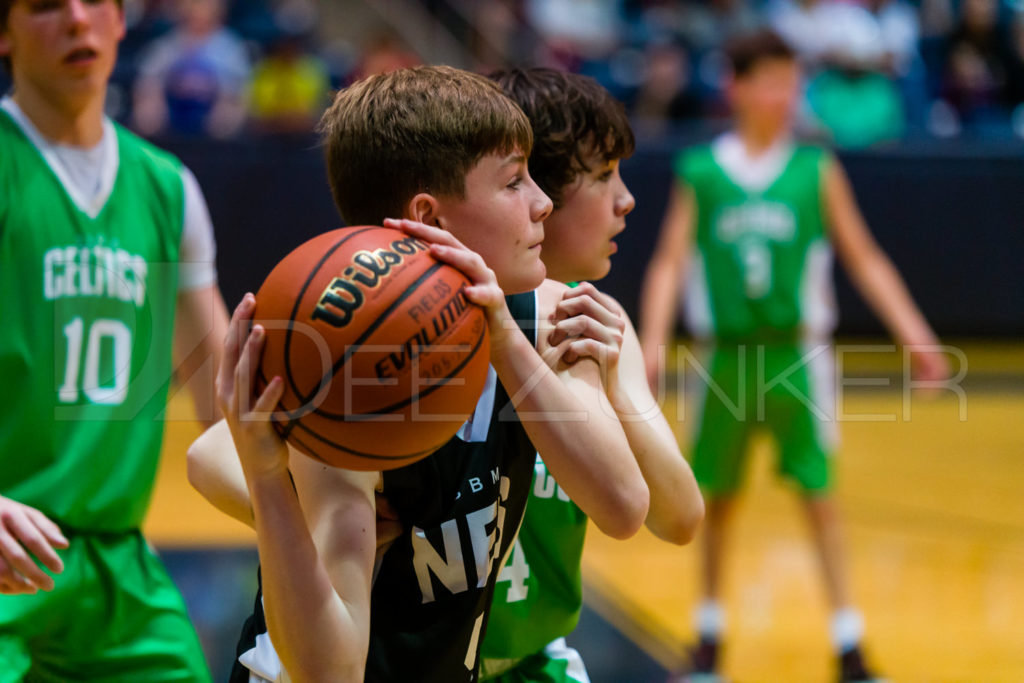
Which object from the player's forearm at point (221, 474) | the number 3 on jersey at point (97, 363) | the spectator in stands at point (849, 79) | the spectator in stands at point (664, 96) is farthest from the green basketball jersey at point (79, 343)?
the spectator in stands at point (849, 79)

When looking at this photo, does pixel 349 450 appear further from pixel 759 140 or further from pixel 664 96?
pixel 664 96

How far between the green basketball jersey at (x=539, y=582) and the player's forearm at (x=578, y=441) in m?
0.43

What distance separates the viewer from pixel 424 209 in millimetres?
1730

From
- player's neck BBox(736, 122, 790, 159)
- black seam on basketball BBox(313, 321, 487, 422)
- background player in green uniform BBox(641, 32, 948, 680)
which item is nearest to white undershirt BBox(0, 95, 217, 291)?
black seam on basketball BBox(313, 321, 487, 422)

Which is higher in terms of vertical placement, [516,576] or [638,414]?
[638,414]

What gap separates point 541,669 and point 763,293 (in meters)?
2.81

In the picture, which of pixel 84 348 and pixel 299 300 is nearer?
pixel 299 300

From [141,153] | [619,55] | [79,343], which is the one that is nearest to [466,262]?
[79,343]

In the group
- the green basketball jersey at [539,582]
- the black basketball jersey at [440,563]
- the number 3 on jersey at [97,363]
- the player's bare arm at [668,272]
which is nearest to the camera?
the black basketball jersey at [440,563]

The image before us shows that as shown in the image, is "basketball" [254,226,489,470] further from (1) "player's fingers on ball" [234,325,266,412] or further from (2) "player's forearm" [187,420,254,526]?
(2) "player's forearm" [187,420,254,526]

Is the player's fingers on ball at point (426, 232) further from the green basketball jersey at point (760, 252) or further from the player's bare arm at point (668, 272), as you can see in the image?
the green basketball jersey at point (760, 252)

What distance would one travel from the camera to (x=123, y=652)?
96.2 inches

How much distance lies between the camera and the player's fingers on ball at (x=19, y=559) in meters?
1.98

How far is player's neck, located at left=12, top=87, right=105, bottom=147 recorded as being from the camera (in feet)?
8.50
